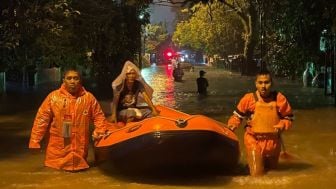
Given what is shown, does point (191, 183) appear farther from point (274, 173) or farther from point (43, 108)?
point (43, 108)

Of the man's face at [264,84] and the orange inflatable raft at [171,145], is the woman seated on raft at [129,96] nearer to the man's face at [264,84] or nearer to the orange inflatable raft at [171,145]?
the orange inflatable raft at [171,145]

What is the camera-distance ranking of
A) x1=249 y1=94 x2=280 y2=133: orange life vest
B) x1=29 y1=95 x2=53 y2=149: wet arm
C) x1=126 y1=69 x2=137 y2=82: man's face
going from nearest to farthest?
x1=249 y1=94 x2=280 y2=133: orange life vest
x1=29 y1=95 x2=53 y2=149: wet arm
x1=126 y1=69 x2=137 y2=82: man's face

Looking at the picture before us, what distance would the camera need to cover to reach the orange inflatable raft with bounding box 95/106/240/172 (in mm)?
7531

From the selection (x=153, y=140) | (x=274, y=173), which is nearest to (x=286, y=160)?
(x=274, y=173)

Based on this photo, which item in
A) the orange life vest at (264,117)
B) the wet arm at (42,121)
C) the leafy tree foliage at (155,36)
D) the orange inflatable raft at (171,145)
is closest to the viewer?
the orange inflatable raft at (171,145)

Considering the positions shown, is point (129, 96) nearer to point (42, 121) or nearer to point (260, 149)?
point (42, 121)

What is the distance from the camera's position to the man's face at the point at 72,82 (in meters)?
8.51

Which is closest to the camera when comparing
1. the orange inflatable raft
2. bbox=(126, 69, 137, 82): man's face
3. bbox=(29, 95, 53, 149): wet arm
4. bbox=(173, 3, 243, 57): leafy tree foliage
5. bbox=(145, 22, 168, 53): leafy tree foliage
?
the orange inflatable raft

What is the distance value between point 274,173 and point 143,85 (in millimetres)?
2460

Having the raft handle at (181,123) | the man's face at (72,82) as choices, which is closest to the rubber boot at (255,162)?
the raft handle at (181,123)

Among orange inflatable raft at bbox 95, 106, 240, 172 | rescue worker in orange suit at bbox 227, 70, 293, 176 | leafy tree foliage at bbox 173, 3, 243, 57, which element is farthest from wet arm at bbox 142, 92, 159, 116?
leafy tree foliage at bbox 173, 3, 243, 57

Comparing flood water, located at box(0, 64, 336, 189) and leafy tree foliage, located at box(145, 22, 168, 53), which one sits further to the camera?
leafy tree foliage, located at box(145, 22, 168, 53)

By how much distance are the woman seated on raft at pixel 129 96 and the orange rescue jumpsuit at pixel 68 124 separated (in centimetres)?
62

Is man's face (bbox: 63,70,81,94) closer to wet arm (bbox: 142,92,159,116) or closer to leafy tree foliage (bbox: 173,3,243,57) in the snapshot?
wet arm (bbox: 142,92,159,116)
